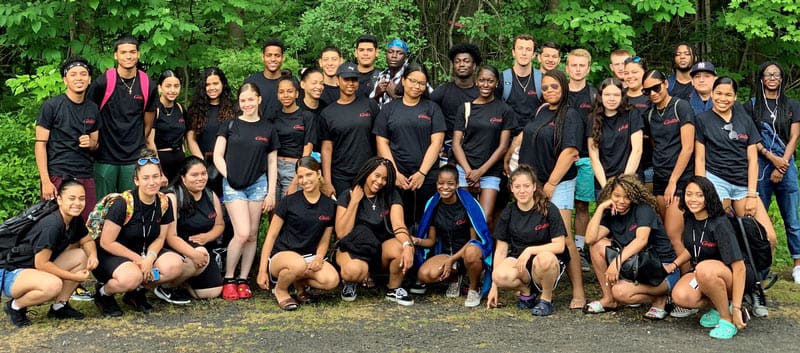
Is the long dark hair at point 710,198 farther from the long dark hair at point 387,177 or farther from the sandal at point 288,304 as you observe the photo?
the sandal at point 288,304

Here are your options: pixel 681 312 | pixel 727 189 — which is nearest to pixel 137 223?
pixel 681 312

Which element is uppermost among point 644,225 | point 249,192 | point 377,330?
point 249,192

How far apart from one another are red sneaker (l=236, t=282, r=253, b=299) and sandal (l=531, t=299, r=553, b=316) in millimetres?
2230

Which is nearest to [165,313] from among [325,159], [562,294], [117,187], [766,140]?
[117,187]

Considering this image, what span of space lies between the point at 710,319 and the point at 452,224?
206 cm

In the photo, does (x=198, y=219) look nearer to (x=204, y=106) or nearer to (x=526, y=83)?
(x=204, y=106)

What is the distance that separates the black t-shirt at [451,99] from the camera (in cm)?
782

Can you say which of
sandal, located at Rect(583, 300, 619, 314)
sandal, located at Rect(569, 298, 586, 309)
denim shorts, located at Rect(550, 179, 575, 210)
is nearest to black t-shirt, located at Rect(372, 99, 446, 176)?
denim shorts, located at Rect(550, 179, 575, 210)

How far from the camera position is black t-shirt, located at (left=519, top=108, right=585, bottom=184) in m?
7.27

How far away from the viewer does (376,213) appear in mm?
7266

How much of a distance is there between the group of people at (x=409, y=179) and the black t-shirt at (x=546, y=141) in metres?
0.01

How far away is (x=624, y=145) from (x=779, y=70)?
5.24 feet

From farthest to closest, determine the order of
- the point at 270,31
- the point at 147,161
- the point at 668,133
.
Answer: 1. the point at 270,31
2. the point at 668,133
3. the point at 147,161

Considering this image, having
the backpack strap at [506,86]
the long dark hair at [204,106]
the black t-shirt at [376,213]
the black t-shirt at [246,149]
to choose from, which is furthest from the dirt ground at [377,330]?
the backpack strap at [506,86]
